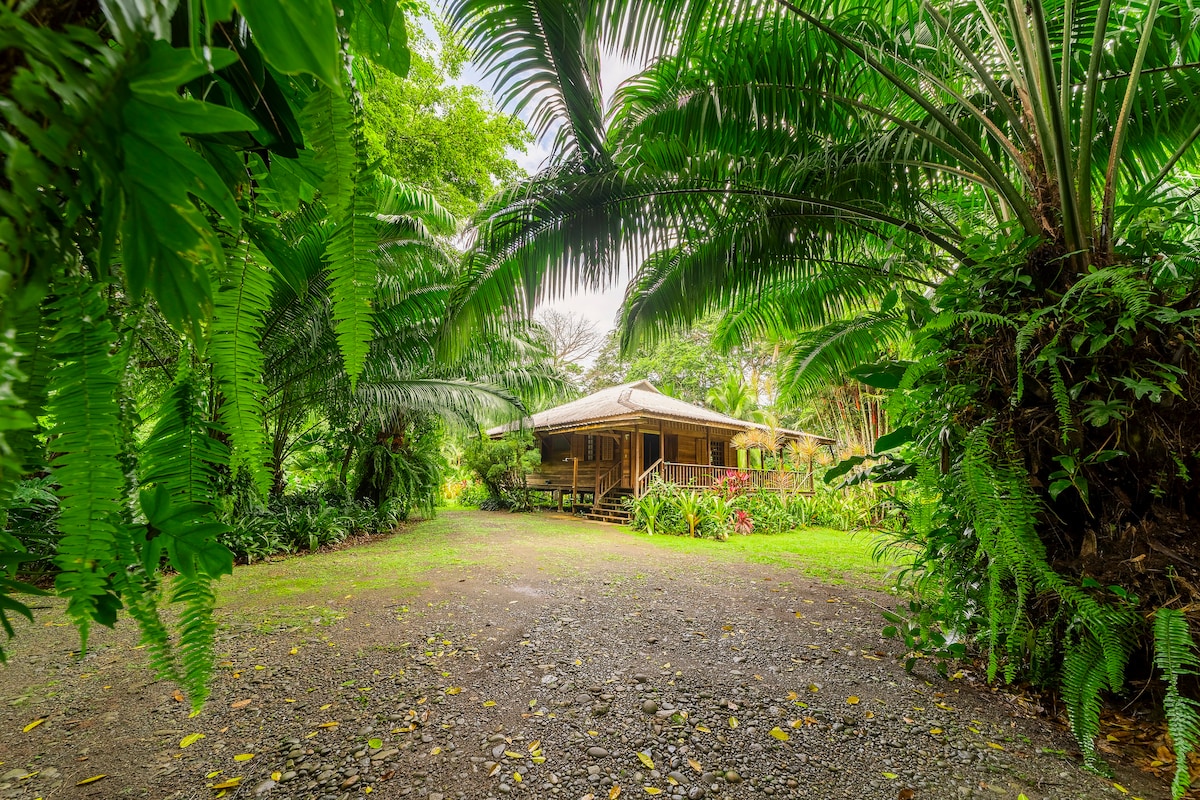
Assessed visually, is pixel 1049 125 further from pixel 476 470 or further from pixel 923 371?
pixel 476 470

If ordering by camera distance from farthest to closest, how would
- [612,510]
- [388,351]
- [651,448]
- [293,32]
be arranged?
[651,448], [612,510], [388,351], [293,32]

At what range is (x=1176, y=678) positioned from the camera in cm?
145

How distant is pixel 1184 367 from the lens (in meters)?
1.77

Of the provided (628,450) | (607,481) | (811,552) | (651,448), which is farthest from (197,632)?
(651,448)

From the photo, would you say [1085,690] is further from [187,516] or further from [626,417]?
[626,417]

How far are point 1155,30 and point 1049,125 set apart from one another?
1202 mm

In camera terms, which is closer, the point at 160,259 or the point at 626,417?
the point at 160,259

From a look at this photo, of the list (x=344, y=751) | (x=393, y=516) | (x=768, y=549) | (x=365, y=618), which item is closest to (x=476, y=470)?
(x=393, y=516)

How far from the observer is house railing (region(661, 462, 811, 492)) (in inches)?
455

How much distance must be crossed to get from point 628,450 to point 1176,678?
12.1 meters

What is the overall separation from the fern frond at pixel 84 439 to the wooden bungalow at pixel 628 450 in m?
9.32

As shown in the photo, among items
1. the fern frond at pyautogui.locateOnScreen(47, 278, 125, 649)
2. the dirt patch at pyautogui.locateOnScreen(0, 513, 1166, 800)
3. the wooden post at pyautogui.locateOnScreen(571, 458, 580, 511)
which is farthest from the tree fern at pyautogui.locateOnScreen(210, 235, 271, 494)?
the wooden post at pyautogui.locateOnScreen(571, 458, 580, 511)

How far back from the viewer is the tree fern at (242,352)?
513 millimetres

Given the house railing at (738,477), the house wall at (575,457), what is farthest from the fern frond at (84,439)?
the house wall at (575,457)
